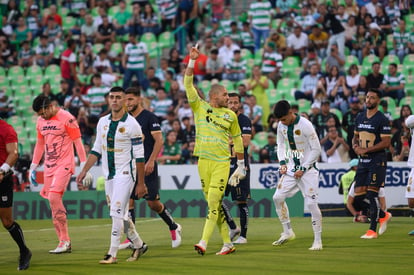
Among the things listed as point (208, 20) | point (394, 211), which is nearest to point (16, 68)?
point (208, 20)

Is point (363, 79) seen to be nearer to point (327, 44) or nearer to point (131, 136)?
point (327, 44)

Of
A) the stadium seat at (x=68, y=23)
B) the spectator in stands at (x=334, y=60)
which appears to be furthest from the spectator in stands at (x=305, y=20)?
the stadium seat at (x=68, y=23)

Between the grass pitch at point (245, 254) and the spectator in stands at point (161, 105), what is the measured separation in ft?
27.6

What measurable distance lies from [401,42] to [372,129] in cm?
1272

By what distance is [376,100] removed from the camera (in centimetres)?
Answer: 1612

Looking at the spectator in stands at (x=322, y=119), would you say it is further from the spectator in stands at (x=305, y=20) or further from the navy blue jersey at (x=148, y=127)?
the navy blue jersey at (x=148, y=127)

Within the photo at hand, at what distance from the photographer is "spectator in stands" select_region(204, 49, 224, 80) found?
28.8m

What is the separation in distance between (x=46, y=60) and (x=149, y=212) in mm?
10534

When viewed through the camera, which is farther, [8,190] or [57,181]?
[57,181]

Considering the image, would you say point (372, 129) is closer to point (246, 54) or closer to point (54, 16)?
point (246, 54)

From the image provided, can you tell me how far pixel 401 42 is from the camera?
2816 centimetres

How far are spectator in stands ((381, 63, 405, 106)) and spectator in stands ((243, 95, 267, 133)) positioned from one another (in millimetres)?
3860

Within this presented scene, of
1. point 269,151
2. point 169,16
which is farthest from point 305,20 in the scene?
point 269,151

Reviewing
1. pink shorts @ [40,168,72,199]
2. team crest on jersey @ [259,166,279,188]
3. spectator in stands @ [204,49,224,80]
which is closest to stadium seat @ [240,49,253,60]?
spectator in stands @ [204,49,224,80]
